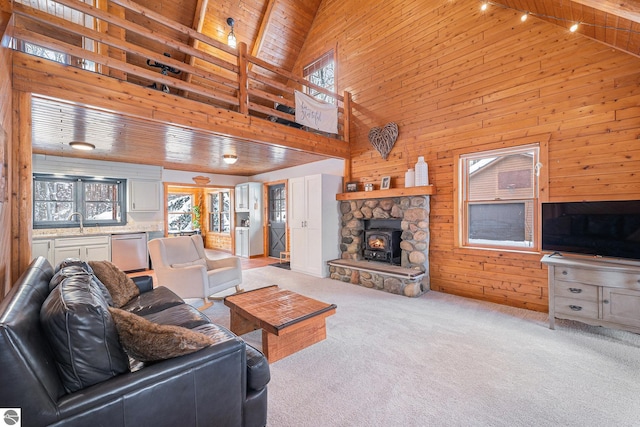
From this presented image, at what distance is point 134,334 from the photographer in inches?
49.3

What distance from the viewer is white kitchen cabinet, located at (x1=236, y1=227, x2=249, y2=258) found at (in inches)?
308

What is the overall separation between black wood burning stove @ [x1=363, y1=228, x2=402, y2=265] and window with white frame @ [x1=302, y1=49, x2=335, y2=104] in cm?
302

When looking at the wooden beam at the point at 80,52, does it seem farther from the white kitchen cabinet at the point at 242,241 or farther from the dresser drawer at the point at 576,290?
the dresser drawer at the point at 576,290

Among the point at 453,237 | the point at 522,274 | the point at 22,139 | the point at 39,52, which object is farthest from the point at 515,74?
the point at 39,52

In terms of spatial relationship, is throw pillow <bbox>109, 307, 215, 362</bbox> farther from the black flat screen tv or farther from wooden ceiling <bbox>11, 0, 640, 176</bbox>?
the black flat screen tv

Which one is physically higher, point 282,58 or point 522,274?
point 282,58

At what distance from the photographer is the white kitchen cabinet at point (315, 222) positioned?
17.8ft

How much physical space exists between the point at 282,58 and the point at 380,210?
4.68 m

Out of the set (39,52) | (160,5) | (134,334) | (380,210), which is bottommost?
(134,334)

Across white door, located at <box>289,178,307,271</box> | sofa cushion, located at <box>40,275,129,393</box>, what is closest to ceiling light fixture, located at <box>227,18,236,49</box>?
white door, located at <box>289,178,307,271</box>

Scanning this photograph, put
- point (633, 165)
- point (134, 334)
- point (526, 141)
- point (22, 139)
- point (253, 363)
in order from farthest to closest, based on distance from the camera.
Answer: point (526, 141) → point (633, 165) → point (22, 139) → point (253, 363) → point (134, 334)

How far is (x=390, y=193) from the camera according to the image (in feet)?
15.5

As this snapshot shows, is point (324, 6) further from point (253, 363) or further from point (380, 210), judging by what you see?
point (253, 363)

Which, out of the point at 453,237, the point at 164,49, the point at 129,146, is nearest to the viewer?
the point at 453,237
